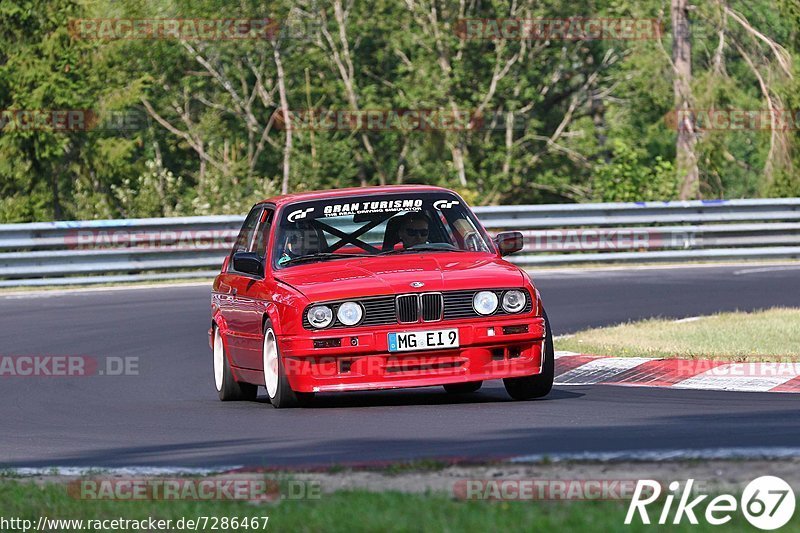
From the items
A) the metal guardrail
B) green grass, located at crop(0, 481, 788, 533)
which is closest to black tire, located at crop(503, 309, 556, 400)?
green grass, located at crop(0, 481, 788, 533)

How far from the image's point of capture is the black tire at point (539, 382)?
10.8m

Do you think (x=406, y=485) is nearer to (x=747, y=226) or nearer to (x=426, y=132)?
(x=747, y=226)

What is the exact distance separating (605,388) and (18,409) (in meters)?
4.31

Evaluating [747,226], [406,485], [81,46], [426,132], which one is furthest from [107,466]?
A: [426,132]

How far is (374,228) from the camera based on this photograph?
11656 millimetres

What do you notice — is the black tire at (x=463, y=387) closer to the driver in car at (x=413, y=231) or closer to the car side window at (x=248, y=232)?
the driver in car at (x=413, y=231)

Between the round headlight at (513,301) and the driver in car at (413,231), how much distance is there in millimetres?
1269

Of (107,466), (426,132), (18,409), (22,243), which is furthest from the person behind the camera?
(426,132)

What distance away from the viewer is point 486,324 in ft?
34.1

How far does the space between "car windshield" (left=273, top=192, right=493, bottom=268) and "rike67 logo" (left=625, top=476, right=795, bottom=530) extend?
5.38 metres

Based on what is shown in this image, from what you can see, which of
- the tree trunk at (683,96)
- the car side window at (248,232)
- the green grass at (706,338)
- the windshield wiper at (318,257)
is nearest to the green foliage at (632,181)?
the tree trunk at (683,96)

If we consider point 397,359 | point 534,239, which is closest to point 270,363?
point 397,359

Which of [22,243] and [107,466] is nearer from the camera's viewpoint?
[107,466]

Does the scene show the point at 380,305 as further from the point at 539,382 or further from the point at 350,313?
the point at 539,382
